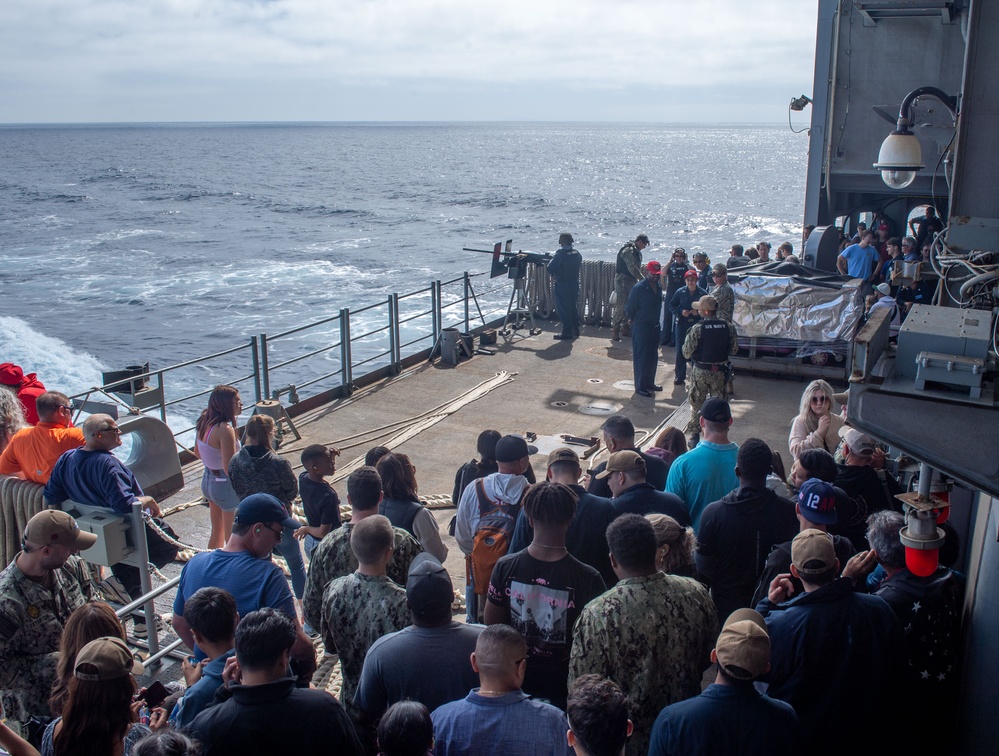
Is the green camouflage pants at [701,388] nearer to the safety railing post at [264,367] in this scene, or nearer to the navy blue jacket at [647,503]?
the navy blue jacket at [647,503]

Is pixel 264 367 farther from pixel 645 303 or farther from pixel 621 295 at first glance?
pixel 621 295

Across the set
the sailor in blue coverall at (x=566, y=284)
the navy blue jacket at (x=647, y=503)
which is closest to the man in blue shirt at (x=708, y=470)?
the navy blue jacket at (x=647, y=503)

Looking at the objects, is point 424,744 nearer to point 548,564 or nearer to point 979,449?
point 548,564

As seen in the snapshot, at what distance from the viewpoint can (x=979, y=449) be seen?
311 centimetres

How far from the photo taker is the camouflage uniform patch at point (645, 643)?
139 inches

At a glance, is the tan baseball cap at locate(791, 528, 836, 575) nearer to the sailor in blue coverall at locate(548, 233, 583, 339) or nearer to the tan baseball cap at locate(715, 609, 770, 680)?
the tan baseball cap at locate(715, 609, 770, 680)

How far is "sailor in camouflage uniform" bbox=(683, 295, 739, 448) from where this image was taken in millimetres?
9180

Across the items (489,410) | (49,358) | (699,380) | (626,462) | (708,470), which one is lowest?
(49,358)

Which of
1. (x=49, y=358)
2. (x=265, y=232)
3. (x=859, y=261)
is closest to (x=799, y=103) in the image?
(x=859, y=261)

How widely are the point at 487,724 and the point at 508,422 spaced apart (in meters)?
7.90

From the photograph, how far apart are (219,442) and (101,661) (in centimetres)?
361

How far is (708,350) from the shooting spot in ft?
30.3

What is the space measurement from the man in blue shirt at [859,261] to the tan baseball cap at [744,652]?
1220 cm

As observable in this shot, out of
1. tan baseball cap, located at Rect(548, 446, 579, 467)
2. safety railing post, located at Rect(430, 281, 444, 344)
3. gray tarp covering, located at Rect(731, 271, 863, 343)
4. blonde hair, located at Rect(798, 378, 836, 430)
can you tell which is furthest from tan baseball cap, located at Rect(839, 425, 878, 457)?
safety railing post, located at Rect(430, 281, 444, 344)
